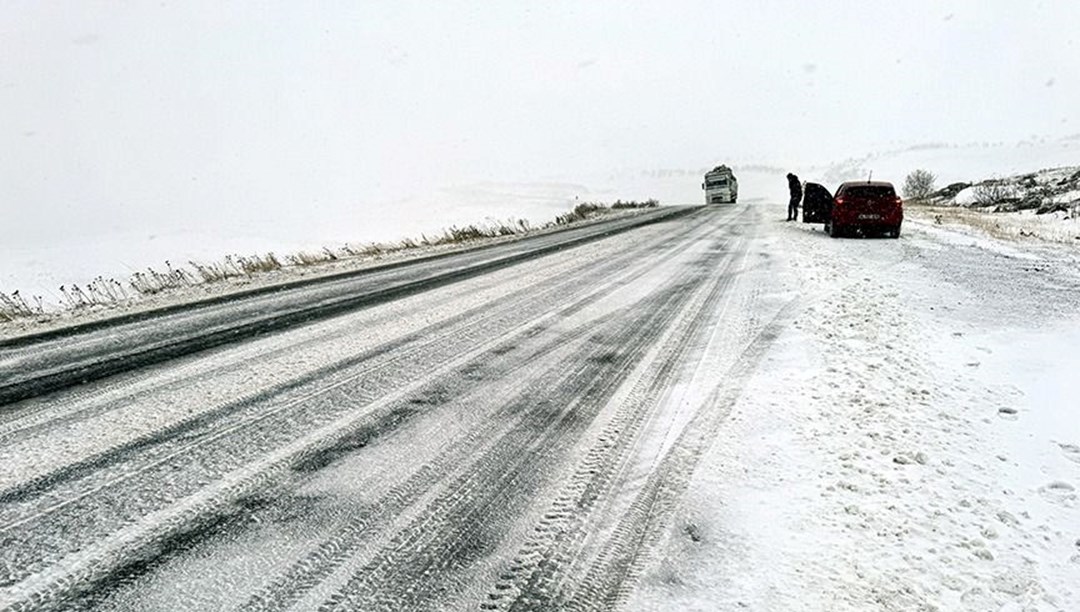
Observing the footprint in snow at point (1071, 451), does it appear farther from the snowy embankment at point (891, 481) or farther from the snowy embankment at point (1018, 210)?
the snowy embankment at point (1018, 210)

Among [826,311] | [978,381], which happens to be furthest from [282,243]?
[978,381]

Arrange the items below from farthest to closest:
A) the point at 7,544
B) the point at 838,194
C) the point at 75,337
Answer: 1. the point at 838,194
2. the point at 75,337
3. the point at 7,544

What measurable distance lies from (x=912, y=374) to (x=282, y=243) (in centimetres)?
2834

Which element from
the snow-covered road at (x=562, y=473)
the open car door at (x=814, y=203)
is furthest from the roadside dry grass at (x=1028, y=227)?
the snow-covered road at (x=562, y=473)

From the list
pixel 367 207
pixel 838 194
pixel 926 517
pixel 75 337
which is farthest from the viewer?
pixel 367 207

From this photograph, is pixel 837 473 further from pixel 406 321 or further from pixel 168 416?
pixel 406 321

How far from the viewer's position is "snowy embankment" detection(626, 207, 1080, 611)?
226cm

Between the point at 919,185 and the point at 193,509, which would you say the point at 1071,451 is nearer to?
the point at 193,509

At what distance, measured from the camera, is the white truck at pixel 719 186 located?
4362cm

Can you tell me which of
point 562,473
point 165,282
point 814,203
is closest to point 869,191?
point 814,203

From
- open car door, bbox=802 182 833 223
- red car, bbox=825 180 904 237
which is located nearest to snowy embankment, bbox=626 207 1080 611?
red car, bbox=825 180 904 237

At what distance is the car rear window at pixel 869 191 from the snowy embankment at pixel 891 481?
10.9 meters

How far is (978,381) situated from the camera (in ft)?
15.1

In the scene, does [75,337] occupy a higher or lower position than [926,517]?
higher
